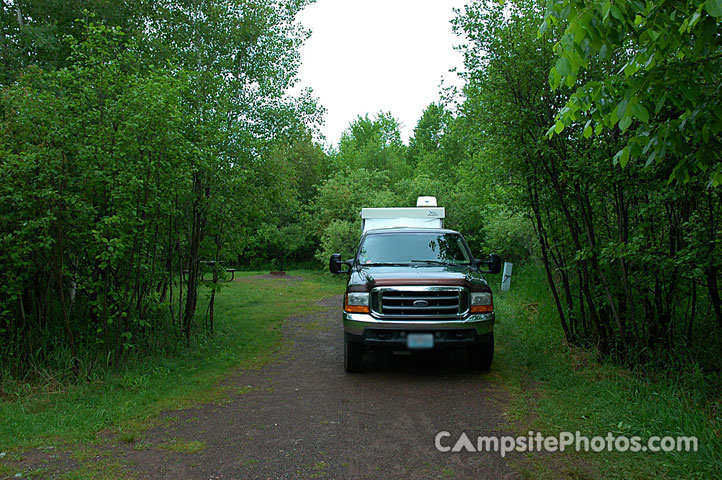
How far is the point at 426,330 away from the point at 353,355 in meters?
1.19

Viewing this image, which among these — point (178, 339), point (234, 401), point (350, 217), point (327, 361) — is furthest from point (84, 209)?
point (350, 217)

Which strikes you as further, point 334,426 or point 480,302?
point 480,302

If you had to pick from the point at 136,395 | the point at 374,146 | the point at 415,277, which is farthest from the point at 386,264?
the point at 374,146

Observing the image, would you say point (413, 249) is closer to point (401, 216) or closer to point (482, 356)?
point (482, 356)

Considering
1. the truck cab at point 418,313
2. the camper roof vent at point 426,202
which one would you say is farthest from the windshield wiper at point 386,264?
the camper roof vent at point 426,202

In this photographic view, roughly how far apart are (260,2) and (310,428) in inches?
511

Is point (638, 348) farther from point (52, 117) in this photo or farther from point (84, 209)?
point (52, 117)

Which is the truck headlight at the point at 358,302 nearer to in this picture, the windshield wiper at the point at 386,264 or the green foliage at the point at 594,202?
the windshield wiper at the point at 386,264

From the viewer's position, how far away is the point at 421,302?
6488 millimetres

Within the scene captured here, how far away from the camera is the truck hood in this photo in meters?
6.57

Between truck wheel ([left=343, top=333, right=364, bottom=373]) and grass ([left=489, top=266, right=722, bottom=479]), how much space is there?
1.81m

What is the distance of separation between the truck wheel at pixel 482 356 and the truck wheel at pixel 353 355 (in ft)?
5.08

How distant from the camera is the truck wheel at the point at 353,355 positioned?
6.92 m

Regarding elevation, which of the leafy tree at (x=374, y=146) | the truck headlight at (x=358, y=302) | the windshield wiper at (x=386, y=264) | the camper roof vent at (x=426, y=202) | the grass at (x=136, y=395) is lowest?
the grass at (x=136, y=395)
